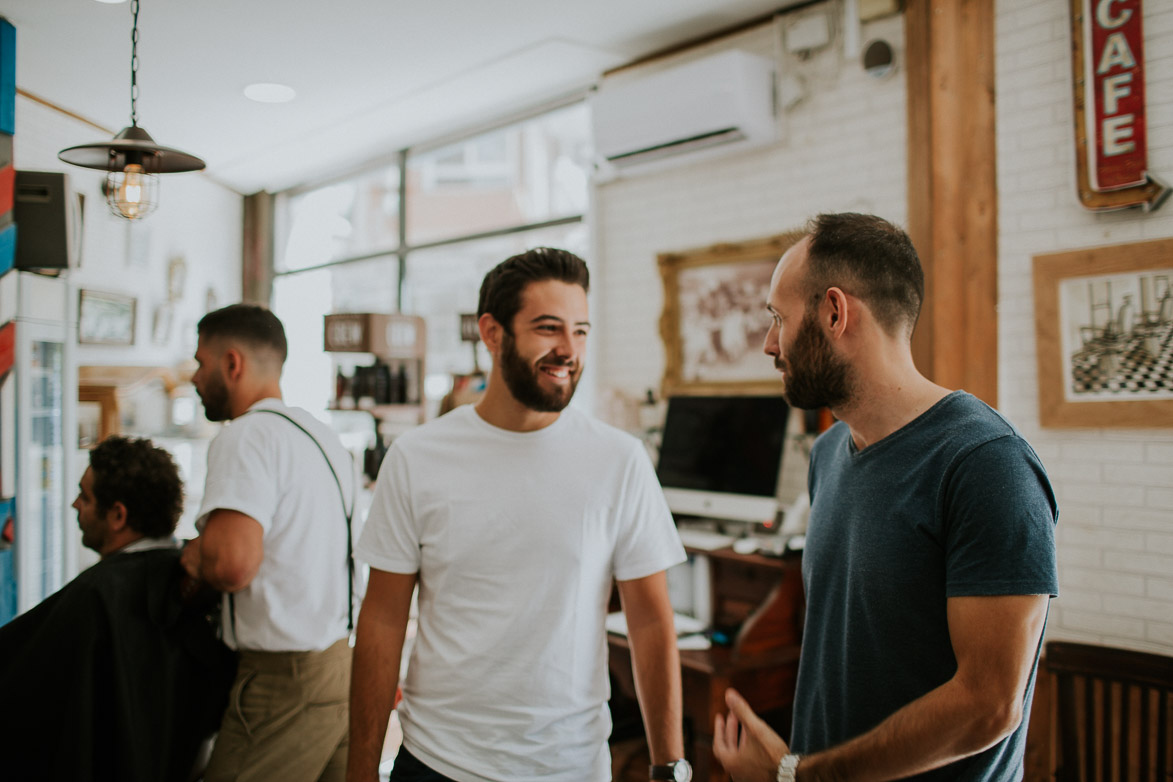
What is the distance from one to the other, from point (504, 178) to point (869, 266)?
16.6ft

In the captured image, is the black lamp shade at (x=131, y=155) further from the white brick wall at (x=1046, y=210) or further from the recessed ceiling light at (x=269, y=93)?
the white brick wall at (x=1046, y=210)

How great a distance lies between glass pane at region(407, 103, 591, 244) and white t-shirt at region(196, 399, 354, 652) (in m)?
2.90

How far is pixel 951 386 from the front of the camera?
2840 mm

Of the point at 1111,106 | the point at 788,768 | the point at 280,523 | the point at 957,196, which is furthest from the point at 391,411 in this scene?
the point at 788,768

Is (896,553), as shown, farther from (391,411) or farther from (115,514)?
(391,411)

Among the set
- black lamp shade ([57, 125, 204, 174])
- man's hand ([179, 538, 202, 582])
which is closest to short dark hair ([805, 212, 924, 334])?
man's hand ([179, 538, 202, 582])

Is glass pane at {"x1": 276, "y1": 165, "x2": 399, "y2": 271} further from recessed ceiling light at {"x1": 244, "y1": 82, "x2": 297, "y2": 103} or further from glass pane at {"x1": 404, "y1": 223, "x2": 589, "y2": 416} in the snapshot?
recessed ceiling light at {"x1": 244, "y1": 82, "x2": 297, "y2": 103}

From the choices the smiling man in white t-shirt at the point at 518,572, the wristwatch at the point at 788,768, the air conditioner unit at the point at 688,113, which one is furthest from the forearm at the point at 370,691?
the air conditioner unit at the point at 688,113

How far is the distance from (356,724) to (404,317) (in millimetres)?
3754

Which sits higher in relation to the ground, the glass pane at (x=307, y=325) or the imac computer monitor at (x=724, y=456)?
the glass pane at (x=307, y=325)

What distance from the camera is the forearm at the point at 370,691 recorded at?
4.64 feet

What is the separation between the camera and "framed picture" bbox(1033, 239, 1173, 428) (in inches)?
94.2

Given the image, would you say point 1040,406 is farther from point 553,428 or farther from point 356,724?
point 356,724

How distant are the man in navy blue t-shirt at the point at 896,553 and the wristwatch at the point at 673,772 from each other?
0.64 ft
